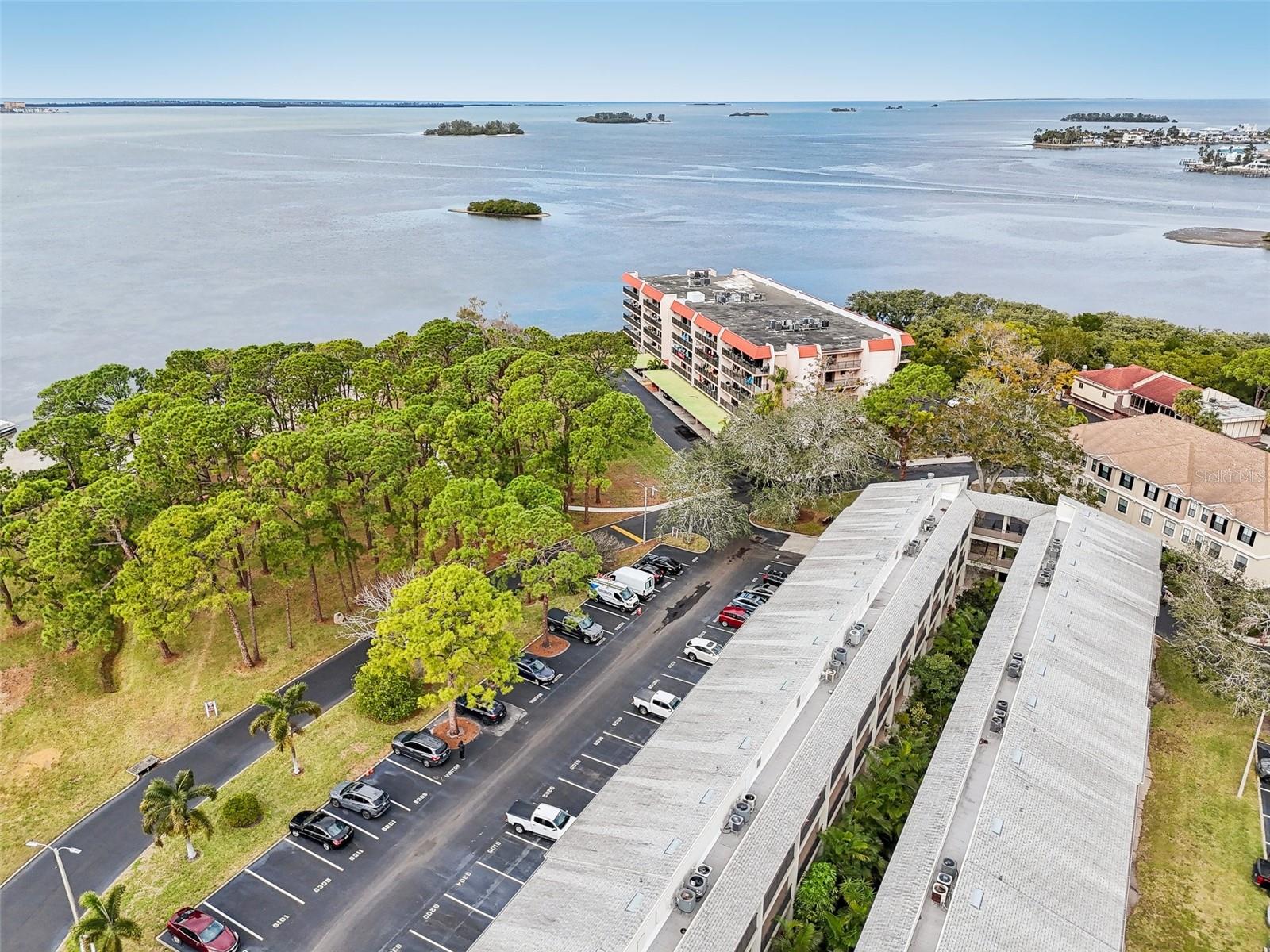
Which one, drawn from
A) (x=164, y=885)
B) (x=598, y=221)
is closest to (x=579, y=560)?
(x=164, y=885)

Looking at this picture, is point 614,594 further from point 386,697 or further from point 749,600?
point 386,697

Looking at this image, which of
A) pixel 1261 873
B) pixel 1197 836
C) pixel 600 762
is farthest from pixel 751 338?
pixel 1261 873

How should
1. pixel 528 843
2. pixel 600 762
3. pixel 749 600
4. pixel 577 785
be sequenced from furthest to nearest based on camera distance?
pixel 749 600 < pixel 600 762 < pixel 577 785 < pixel 528 843

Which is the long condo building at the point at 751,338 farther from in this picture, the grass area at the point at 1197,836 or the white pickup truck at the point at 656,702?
the grass area at the point at 1197,836

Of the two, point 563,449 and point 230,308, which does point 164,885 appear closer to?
point 563,449

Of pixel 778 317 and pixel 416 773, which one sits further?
pixel 778 317
